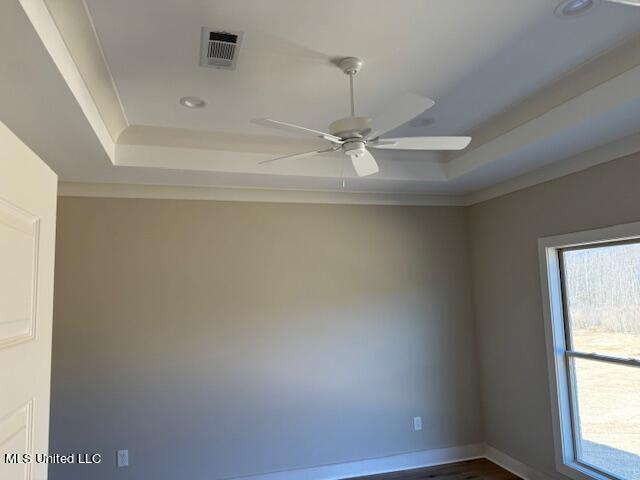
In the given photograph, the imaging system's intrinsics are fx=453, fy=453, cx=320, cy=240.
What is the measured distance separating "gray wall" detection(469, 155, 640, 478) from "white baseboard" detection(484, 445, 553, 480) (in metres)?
0.05

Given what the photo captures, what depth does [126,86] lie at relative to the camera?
100.0 inches

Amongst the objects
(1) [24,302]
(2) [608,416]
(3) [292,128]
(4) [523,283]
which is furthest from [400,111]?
(2) [608,416]

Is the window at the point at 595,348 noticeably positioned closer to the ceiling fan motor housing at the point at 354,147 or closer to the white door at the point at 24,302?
the ceiling fan motor housing at the point at 354,147

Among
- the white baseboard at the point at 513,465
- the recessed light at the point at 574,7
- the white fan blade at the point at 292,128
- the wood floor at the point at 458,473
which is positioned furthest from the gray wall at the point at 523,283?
the white fan blade at the point at 292,128

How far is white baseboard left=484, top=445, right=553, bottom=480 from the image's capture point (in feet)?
11.8

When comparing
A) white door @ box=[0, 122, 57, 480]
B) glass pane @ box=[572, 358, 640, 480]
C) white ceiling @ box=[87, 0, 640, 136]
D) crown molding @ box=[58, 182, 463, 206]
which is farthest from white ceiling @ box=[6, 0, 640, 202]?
glass pane @ box=[572, 358, 640, 480]

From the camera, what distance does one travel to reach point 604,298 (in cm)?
314

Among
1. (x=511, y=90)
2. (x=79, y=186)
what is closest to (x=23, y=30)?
(x=79, y=186)

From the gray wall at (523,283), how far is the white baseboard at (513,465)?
50 mm

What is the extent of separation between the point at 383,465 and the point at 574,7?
3.69 m

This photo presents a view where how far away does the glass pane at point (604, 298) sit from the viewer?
295 cm

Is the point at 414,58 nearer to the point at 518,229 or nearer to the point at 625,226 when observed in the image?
the point at 625,226

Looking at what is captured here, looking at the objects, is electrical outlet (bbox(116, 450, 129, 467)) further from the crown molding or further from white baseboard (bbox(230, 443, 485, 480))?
the crown molding

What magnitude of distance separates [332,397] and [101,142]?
2.73 m
